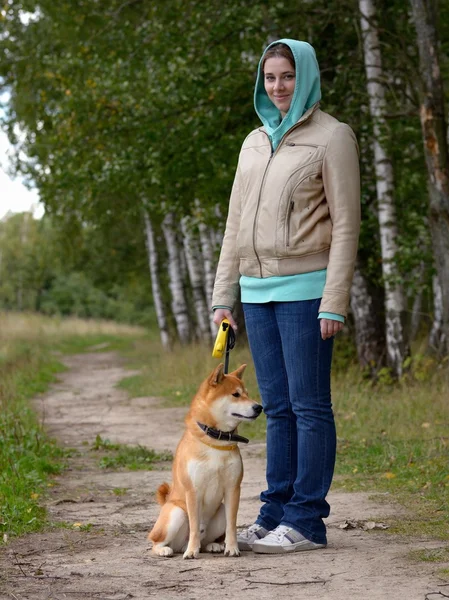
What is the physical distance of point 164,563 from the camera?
4.73 meters

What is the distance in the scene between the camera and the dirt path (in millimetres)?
4109

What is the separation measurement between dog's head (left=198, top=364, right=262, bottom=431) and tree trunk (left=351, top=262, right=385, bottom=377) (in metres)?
8.04

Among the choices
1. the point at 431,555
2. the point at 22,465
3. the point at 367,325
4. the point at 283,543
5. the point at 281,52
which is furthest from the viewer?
the point at 367,325

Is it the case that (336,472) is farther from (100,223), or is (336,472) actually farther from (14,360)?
(100,223)

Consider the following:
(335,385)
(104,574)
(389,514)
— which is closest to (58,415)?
(335,385)

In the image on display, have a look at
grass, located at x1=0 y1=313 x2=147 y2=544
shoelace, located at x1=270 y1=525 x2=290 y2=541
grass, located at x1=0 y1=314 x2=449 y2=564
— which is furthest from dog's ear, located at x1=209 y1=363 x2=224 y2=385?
grass, located at x1=0 y1=313 x2=147 y2=544

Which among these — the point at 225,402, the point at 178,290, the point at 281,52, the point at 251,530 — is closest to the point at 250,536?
the point at 251,530

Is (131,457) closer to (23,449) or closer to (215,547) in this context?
(23,449)

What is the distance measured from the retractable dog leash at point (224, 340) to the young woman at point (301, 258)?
152mm

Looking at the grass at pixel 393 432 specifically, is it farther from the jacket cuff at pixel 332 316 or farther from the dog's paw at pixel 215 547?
the jacket cuff at pixel 332 316

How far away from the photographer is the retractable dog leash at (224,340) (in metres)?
5.05

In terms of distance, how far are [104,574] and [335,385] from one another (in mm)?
7909

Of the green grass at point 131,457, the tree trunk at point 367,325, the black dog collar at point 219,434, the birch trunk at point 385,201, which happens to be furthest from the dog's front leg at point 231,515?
the tree trunk at point 367,325

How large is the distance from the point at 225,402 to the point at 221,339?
351 millimetres
